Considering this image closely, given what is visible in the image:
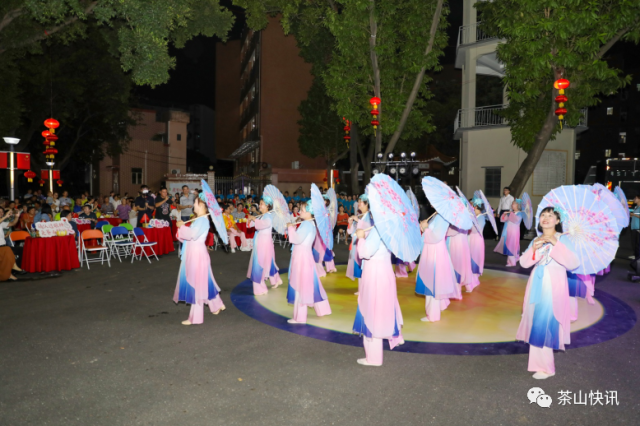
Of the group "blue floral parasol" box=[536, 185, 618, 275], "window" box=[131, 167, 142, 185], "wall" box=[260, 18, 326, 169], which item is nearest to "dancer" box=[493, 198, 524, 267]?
"blue floral parasol" box=[536, 185, 618, 275]

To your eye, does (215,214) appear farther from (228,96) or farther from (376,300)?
(228,96)

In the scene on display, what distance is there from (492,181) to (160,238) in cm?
1543

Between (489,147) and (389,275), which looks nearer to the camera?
(389,275)

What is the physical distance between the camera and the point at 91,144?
82.2ft

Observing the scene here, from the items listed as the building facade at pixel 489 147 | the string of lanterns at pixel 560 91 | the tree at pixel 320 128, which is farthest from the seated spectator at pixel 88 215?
the tree at pixel 320 128

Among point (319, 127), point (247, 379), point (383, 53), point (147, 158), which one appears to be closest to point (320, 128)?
point (319, 127)

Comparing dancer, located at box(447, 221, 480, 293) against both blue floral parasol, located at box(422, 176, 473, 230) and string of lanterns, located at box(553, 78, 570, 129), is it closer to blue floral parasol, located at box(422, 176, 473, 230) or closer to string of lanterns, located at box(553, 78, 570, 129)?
blue floral parasol, located at box(422, 176, 473, 230)

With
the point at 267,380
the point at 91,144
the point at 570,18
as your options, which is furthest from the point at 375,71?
the point at 91,144

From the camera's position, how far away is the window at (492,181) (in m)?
20.4

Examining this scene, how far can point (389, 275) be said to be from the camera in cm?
476

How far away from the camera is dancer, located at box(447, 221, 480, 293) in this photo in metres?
7.94

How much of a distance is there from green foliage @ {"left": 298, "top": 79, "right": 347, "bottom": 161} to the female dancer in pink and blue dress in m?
24.2

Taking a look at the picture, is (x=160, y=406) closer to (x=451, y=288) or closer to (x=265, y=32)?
(x=451, y=288)

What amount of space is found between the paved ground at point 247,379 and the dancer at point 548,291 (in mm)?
296
